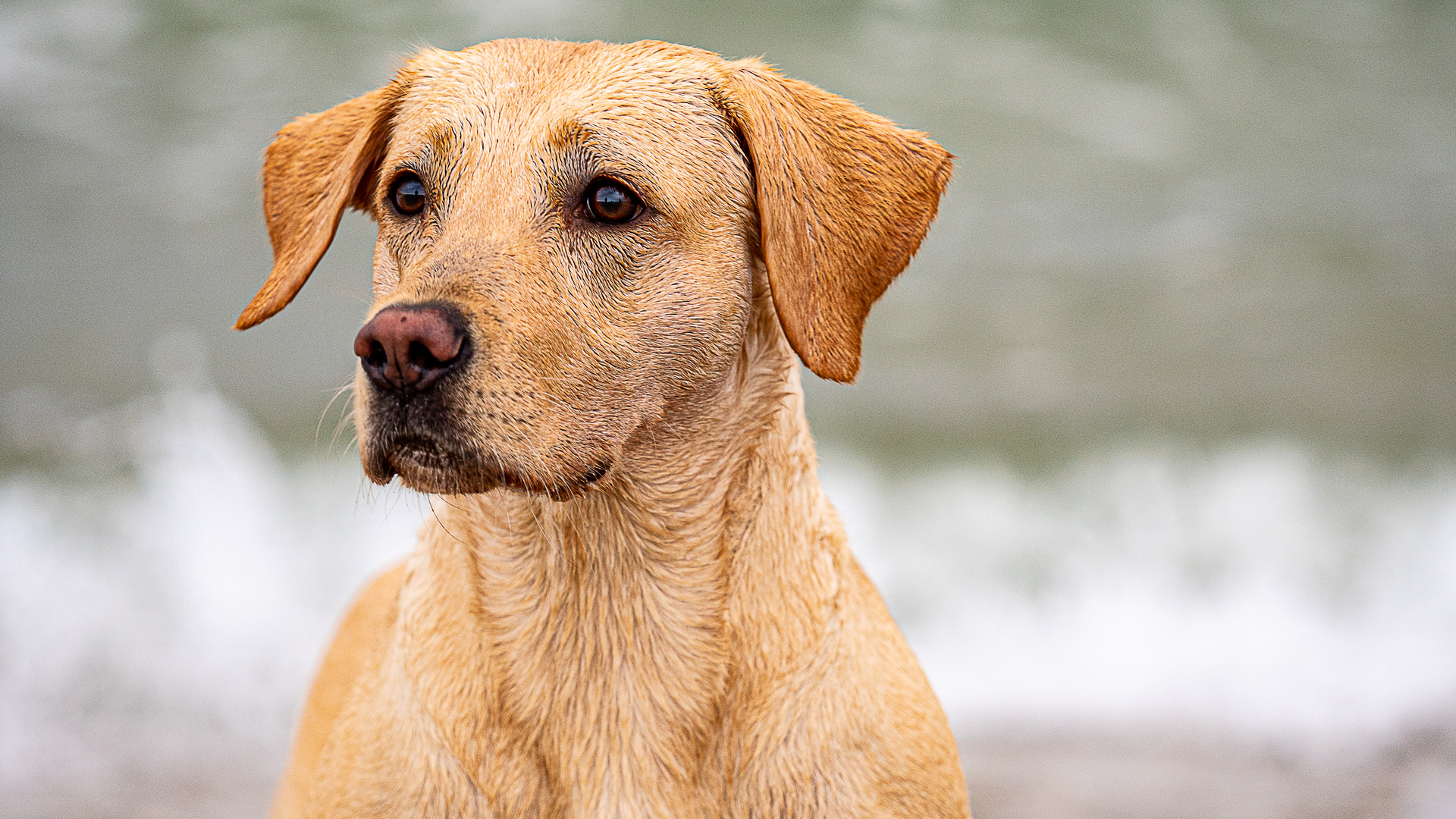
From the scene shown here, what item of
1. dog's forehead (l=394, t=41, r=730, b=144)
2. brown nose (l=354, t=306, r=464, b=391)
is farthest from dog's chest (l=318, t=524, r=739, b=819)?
dog's forehead (l=394, t=41, r=730, b=144)

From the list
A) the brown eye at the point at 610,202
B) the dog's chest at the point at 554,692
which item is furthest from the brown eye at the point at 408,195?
the dog's chest at the point at 554,692

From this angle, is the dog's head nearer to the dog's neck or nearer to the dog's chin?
the dog's chin

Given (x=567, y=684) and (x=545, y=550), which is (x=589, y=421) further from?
(x=567, y=684)

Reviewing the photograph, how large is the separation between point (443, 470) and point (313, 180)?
1009mm

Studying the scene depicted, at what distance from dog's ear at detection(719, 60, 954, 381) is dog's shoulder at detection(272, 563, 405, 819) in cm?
129

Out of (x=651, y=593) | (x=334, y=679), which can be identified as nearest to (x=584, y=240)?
(x=651, y=593)

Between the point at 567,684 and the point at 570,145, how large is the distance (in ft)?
3.65

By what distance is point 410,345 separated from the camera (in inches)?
74.5

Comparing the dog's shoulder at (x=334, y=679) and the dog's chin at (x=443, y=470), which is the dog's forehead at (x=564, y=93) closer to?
the dog's chin at (x=443, y=470)

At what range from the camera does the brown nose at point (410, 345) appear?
1878mm

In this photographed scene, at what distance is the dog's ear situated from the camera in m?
2.27

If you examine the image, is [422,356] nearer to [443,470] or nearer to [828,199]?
[443,470]

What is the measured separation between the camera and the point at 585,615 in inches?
93.8

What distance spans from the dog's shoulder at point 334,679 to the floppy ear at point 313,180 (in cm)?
81
